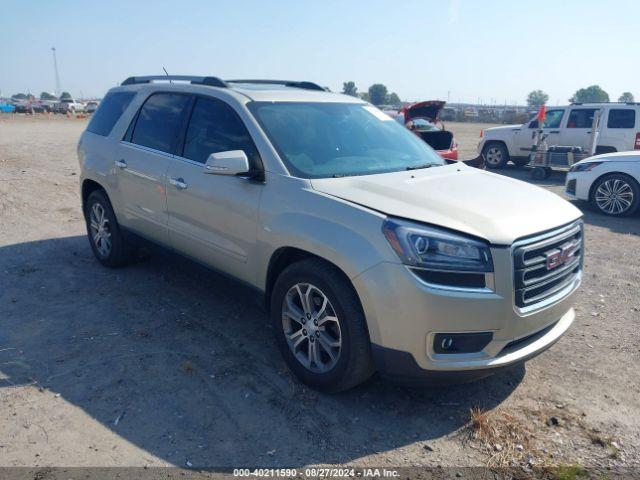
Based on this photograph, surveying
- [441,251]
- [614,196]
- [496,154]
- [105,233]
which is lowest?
[614,196]

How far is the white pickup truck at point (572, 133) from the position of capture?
13469mm

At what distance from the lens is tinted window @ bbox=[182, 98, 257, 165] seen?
3967 millimetres

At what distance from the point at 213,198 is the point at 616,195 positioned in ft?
25.5

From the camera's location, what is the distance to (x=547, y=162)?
44.3 feet

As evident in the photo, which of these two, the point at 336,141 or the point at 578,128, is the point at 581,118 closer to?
the point at 578,128

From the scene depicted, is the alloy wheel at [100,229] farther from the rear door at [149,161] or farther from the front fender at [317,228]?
the front fender at [317,228]

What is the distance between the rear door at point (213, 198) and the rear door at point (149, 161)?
17cm

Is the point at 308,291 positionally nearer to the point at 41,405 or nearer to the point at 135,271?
the point at 41,405

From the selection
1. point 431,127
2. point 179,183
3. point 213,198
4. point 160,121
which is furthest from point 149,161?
point 431,127

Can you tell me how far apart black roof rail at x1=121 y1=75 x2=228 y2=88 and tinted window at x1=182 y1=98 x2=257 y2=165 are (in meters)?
0.20

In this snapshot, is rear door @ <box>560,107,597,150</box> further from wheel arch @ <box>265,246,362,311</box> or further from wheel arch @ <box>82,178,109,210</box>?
wheel arch @ <box>265,246,362,311</box>

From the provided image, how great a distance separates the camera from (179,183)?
4371 mm

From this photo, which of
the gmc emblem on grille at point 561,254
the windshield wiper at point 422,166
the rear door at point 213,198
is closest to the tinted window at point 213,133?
the rear door at point 213,198

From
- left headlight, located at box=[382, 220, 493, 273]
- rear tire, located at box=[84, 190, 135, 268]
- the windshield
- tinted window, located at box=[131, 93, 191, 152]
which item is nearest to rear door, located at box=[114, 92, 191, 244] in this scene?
tinted window, located at box=[131, 93, 191, 152]
